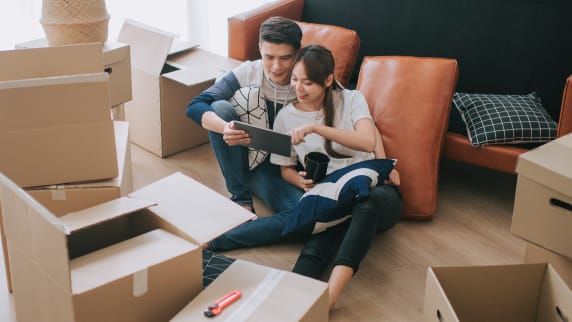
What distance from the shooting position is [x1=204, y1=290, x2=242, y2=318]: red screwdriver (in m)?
1.58

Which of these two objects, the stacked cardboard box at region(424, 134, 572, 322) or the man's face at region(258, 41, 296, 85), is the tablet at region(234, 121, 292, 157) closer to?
the man's face at region(258, 41, 296, 85)

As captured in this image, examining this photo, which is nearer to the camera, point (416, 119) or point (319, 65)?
point (319, 65)

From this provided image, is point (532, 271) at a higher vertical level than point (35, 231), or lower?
lower

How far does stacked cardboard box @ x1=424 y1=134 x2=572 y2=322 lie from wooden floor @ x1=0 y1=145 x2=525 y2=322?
39 cm

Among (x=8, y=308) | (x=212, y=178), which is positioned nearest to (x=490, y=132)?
(x=212, y=178)

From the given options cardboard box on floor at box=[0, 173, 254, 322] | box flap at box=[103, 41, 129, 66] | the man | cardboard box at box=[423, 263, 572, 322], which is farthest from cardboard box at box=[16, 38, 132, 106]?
cardboard box at box=[423, 263, 572, 322]

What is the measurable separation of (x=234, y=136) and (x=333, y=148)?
0.35m

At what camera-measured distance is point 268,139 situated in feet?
7.54

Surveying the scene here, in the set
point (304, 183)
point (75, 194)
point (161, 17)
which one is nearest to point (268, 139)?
point (304, 183)

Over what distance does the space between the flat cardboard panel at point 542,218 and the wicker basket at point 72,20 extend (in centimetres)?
180

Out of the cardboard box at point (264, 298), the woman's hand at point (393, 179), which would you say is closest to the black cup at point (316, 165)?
the woman's hand at point (393, 179)

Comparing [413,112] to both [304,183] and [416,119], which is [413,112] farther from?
[304,183]

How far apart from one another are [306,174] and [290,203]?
0.16 metres

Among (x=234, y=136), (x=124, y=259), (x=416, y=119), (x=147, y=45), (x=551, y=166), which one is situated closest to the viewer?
(x=124, y=259)
